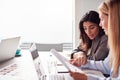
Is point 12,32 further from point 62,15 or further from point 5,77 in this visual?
point 5,77

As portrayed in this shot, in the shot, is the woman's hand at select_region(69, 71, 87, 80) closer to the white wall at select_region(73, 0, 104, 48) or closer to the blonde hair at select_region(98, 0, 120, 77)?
the blonde hair at select_region(98, 0, 120, 77)

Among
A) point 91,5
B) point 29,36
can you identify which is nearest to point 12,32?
point 29,36

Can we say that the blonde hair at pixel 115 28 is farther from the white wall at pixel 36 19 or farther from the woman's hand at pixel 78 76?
the white wall at pixel 36 19

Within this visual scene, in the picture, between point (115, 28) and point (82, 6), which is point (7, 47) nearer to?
point (115, 28)

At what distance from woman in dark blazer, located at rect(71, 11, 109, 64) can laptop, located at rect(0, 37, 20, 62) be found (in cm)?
56

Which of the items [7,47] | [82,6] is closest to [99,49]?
[7,47]

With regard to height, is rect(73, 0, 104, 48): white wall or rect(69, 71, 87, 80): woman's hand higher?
rect(73, 0, 104, 48): white wall

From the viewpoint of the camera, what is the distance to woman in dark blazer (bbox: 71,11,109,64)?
200 cm

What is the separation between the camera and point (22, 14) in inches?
134

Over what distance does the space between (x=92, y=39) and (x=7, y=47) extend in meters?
0.89

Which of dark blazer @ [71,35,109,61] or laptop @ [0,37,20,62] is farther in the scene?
dark blazer @ [71,35,109,61]

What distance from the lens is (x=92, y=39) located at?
2264mm

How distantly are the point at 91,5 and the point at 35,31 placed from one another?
3.20 ft

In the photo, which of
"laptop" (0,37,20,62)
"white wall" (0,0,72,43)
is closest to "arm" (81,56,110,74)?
"laptop" (0,37,20,62)
